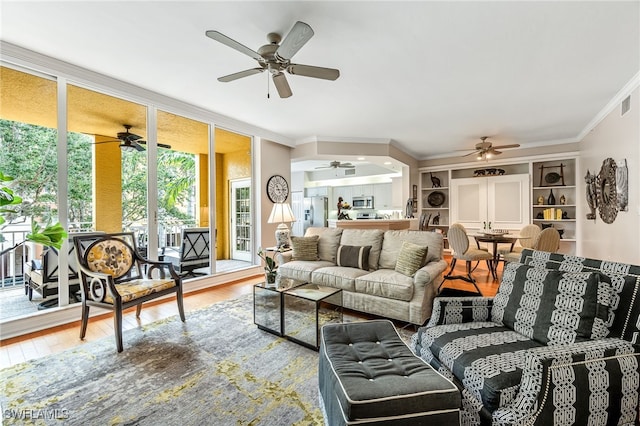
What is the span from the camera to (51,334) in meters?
2.79

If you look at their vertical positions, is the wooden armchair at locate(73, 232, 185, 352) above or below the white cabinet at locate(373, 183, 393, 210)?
below

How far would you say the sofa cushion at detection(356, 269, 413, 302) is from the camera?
2.78 meters

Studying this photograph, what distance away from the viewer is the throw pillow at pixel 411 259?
2.98 metres

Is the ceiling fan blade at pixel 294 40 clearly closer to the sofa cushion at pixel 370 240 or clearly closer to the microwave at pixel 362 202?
the sofa cushion at pixel 370 240

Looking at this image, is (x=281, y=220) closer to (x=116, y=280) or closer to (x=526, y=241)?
(x=116, y=280)

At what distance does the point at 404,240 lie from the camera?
11.5ft

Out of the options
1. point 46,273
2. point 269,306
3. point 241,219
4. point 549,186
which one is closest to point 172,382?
point 269,306

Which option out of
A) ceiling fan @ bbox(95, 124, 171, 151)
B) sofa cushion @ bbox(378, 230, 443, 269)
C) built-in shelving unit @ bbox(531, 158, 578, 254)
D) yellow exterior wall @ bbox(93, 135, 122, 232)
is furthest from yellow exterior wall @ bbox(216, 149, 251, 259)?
built-in shelving unit @ bbox(531, 158, 578, 254)

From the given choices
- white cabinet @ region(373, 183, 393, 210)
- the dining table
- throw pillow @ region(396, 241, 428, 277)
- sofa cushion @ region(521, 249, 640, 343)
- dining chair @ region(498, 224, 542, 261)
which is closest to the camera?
sofa cushion @ region(521, 249, 640, 343)

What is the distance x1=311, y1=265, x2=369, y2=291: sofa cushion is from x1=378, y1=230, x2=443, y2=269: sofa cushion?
352 millimetres

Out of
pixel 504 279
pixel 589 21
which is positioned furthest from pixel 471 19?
pixel 504 279

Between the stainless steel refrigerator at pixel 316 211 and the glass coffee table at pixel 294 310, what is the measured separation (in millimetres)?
6468

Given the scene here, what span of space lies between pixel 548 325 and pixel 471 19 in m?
2.22

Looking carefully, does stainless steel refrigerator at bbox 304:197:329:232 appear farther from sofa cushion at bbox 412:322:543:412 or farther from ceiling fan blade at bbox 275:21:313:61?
sofa cushion at bbox 412:322:543:412
